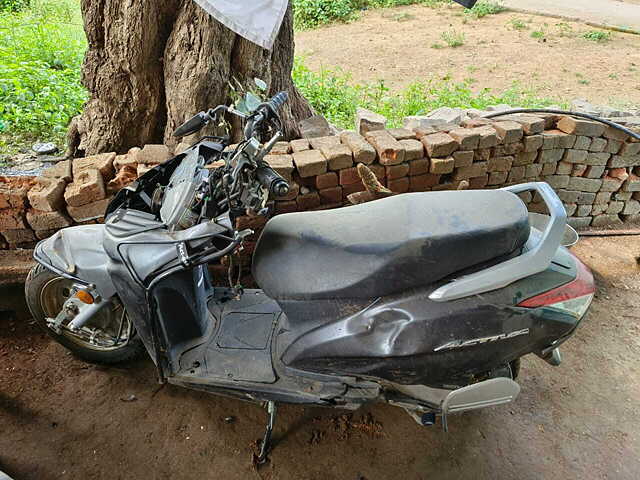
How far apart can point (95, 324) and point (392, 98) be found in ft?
16.2

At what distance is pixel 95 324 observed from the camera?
2.44 metres

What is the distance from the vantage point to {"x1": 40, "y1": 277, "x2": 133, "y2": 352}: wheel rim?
2.41 metres

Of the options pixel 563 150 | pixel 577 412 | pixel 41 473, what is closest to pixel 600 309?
pixel 577 412

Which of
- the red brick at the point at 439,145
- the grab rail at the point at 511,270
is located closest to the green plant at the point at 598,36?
the red brick at the point at 439,145

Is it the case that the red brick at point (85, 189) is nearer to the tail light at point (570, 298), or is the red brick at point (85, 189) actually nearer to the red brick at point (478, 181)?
the tail light at point (570, 298)

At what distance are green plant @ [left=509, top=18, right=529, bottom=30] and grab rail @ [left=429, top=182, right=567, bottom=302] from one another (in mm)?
9118

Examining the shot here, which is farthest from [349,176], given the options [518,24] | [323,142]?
[518,24]

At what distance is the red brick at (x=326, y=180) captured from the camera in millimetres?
2803

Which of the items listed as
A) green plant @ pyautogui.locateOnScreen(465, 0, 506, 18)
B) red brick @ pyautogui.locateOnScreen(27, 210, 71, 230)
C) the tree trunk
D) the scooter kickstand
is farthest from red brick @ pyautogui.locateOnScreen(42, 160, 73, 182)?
green plant @ pyautogui.locateOnScreen(465, 0, 506, 18)

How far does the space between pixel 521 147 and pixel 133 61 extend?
9.78ft

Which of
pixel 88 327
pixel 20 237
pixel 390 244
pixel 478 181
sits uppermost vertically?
pixel 390 244

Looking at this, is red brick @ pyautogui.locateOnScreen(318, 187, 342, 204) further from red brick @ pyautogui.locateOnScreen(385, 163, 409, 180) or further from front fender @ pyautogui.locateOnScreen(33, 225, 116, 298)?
front fender @ pyautogui.locateOnScreen(33, 225, 116, 298)

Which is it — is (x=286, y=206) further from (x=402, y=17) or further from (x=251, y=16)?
(x=402, y=17)

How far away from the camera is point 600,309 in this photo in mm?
3070
